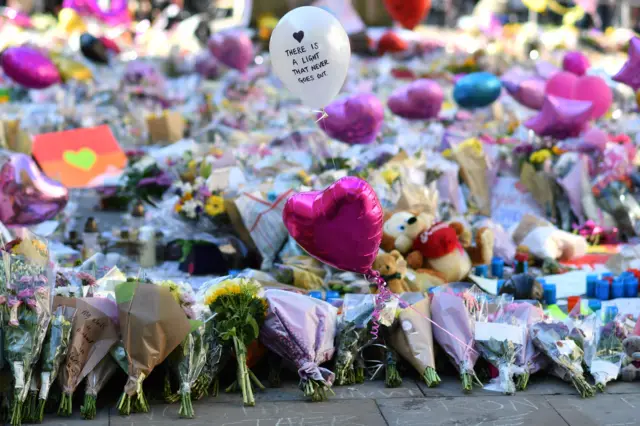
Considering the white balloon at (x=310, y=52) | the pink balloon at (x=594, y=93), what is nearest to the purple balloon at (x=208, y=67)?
the pink balloon at (x=594, y=93)

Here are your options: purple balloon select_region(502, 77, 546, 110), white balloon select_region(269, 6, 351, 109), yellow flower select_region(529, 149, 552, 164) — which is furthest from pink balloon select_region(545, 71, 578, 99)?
white balloon select_region(269, 6, 351, 109)

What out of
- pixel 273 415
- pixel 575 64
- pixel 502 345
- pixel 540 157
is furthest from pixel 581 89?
pixel 273 415

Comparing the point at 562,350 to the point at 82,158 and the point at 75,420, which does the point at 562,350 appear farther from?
the point at 82,158

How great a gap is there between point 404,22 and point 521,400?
11.9 m

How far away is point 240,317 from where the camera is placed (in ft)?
16.1

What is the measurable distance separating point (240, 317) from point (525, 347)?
140 centimetres

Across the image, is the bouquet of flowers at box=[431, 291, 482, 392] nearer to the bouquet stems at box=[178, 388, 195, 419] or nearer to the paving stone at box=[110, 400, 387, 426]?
the paving stone at box=[110, 400, 387, 426]

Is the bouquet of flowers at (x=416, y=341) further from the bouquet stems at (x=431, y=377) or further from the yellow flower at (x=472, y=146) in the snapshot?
the yellow flower at (x=472, y=146)

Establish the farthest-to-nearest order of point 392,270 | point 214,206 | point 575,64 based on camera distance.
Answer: point 575,64
point 214,206
point 392,270

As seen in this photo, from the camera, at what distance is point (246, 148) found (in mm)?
9461

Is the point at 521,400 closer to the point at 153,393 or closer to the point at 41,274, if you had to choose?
the point at 153,393

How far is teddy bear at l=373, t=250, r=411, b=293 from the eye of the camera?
608cm

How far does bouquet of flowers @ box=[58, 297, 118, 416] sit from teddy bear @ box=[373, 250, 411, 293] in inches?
73.2

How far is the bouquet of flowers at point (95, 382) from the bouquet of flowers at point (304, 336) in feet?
2.45
